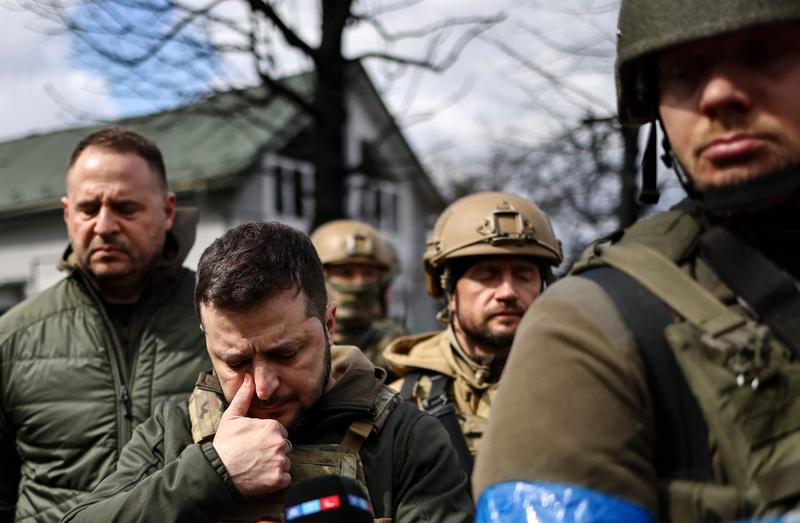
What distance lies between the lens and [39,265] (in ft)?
85.3

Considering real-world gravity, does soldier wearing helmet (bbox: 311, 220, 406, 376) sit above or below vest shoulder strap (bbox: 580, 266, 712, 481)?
below

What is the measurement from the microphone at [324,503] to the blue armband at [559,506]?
39 cm

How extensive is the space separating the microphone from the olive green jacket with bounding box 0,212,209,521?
2072mm

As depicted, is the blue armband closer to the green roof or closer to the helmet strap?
the helmet strap

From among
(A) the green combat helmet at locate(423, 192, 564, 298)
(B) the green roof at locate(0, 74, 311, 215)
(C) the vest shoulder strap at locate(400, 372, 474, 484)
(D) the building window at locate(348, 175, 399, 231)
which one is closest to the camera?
(C) the vest shoulder strap at locate(400, 372, 474, 484)

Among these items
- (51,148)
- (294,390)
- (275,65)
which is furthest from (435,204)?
(294,390)

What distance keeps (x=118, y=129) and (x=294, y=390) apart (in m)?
2.14

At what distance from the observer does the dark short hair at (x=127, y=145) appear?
411 centimetres

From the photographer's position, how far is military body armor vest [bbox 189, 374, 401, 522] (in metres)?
2.63

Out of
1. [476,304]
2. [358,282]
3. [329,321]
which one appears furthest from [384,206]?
[329,321]

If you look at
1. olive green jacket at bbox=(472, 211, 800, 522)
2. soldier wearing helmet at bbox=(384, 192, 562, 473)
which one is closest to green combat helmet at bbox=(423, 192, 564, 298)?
soldier wearing helmet at bbox=(384, 192, 562, 473)

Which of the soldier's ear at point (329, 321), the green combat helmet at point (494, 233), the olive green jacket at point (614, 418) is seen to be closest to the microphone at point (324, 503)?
the olive green jacket at point (614, 418)

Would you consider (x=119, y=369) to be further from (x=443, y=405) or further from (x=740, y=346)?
(x=740, y=346)

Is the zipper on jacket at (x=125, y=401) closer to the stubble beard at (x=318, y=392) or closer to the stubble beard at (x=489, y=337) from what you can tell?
the stubble beard at (x=318, y=392)
